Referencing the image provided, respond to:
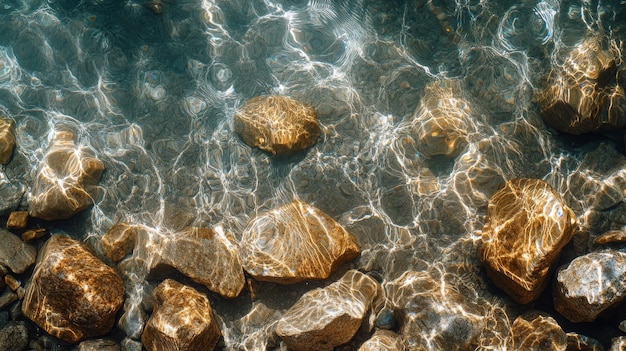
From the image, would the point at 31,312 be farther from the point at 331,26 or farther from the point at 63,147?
the point at 331,26

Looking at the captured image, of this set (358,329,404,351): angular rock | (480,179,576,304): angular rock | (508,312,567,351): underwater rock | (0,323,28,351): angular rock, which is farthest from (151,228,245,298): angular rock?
(508,312,567,351): underwater rock

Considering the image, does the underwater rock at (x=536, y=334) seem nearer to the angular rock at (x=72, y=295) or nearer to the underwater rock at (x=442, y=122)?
the underwater rock at (x=442, y=122)

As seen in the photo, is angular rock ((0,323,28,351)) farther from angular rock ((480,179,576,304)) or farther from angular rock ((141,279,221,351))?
angular rock ((480,179,576,304))

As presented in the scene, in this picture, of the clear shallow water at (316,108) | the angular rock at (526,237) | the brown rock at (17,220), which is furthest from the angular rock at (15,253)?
the angular rock at (526,237)

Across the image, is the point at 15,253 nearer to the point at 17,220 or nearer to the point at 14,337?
the point at 17,220

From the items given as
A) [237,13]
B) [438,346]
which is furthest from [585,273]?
[237,13]

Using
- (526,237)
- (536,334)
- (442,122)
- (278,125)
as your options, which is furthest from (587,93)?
(278,125)
